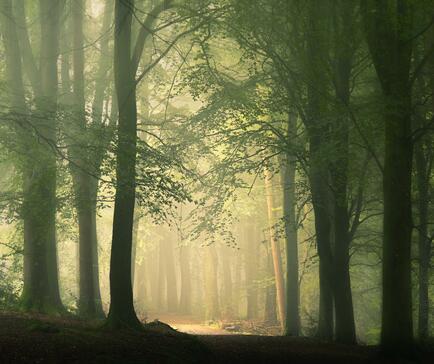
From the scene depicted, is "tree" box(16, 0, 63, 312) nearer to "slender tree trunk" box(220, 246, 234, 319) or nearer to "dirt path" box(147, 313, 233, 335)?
"dirt path" box(147, 313, 233, 335)

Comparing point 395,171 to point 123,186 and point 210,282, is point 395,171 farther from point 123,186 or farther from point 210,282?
point 210,282

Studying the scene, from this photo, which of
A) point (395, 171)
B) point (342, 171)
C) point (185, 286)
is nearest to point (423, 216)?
point (342, 171)

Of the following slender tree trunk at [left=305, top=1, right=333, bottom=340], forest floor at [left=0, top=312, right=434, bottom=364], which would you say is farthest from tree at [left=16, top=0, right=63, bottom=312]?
slender tree trunk at [left=305, top=1, right=333, bottom=340]

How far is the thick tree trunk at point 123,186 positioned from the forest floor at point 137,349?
25.5 inches

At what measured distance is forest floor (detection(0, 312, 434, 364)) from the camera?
852cm

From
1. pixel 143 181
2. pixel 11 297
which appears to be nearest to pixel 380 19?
pixel 143 181

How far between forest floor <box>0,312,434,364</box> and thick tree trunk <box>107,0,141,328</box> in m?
0.65

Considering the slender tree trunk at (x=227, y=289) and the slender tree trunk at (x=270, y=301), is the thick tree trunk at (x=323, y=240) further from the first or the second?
the slender tree trunk at (x=227, y=289)

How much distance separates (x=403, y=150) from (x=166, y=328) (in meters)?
6.99

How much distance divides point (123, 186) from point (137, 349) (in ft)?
10.5

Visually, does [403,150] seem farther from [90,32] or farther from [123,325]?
[90,32]

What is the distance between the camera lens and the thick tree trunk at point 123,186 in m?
11.3

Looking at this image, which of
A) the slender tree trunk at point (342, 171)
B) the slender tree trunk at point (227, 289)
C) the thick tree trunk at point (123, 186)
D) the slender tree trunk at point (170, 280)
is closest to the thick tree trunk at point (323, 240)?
the slender tree trunk at point (342, 171)

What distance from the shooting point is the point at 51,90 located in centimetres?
1606
